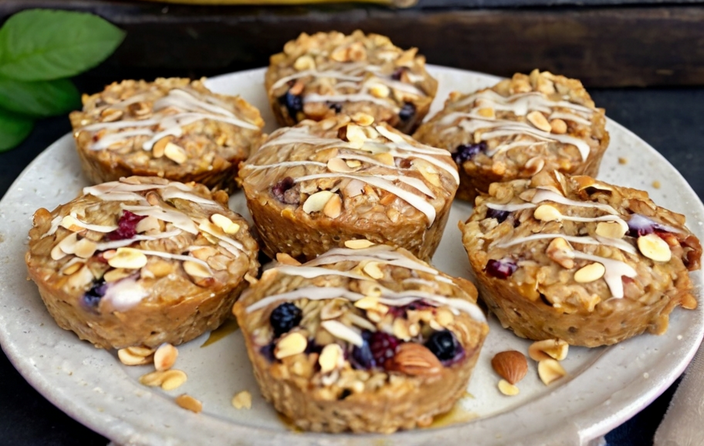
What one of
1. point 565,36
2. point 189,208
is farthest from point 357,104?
point 565,36

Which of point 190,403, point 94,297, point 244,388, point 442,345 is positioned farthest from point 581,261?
point 94,297

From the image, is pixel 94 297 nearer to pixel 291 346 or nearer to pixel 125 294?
pixel 125 294

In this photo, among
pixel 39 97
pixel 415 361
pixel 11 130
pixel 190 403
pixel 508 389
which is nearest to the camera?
pixel 415 361

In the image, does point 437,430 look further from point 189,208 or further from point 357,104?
point 357,104

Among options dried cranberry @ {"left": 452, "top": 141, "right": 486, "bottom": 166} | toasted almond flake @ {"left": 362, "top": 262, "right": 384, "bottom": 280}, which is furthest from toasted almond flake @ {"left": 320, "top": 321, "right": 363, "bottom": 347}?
dried cranberry @ {"left": 452, "top": 141, "right": 486, "bottom": 166}

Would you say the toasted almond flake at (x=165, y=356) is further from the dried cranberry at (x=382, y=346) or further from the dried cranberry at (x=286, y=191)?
the dried cranberry at (x=382, y=346)
